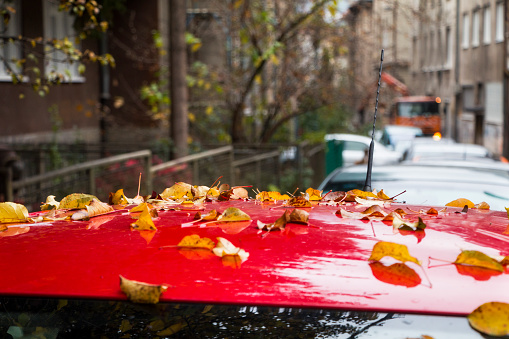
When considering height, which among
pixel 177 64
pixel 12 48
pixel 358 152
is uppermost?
pixel 12 48

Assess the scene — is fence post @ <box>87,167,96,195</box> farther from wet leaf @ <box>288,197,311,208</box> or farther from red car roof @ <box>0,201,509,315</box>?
red car roof @ <box>0,201,509,315</box>

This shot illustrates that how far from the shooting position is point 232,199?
3.26 m

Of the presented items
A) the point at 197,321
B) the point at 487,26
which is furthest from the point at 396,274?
the point at 487,26

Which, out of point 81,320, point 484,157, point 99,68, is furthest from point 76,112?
point 81,320

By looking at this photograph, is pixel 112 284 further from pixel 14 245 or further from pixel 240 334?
pixel 14 245

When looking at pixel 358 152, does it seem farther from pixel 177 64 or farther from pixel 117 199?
pixel 117 199

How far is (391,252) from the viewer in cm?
189

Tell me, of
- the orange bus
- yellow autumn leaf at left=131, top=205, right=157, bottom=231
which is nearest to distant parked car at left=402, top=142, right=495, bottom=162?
yellow autumn leaf at left=131, top=205, right=157, bottom=231

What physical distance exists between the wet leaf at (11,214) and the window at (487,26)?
114 feet

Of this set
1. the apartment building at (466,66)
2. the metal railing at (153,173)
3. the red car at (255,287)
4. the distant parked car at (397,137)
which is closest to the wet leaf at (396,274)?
the red car at (255,287)

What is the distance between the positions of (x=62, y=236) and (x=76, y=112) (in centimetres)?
1435

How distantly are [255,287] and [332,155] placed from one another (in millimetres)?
14060

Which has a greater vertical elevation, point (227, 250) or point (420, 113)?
point (227, 250)

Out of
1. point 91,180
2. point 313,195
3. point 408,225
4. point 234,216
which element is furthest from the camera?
point 91,180
